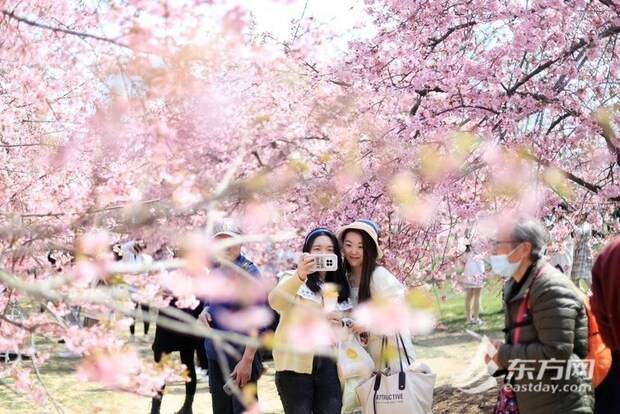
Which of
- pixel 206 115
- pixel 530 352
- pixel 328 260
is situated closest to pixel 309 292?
pixel 328 260

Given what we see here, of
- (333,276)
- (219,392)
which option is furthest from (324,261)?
(219,392)

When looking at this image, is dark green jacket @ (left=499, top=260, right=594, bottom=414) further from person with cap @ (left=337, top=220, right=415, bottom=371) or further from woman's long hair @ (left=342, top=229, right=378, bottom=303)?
woman's long hair @ (left=342, top=229, right=378, bottom=303)

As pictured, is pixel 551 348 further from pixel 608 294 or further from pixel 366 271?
pixel 366 271

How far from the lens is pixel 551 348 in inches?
134

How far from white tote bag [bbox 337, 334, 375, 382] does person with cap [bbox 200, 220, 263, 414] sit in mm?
881

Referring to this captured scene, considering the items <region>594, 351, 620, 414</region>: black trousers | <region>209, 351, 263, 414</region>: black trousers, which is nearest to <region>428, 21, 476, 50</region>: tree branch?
<region>209, 351, 263, 414</region>: black trousers

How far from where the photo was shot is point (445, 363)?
1001cm

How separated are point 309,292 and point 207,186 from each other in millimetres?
851

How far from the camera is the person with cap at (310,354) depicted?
451 centimetres

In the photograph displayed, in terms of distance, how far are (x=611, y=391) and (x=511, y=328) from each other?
48 cm

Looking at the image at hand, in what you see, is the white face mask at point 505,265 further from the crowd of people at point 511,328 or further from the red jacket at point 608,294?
the red jacket at point 608,294

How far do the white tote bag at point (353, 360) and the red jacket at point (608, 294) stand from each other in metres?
1.31

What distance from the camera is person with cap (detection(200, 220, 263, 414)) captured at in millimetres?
5168

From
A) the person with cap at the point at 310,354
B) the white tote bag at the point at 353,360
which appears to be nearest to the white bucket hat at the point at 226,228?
the person with cap at the point at 310,354
